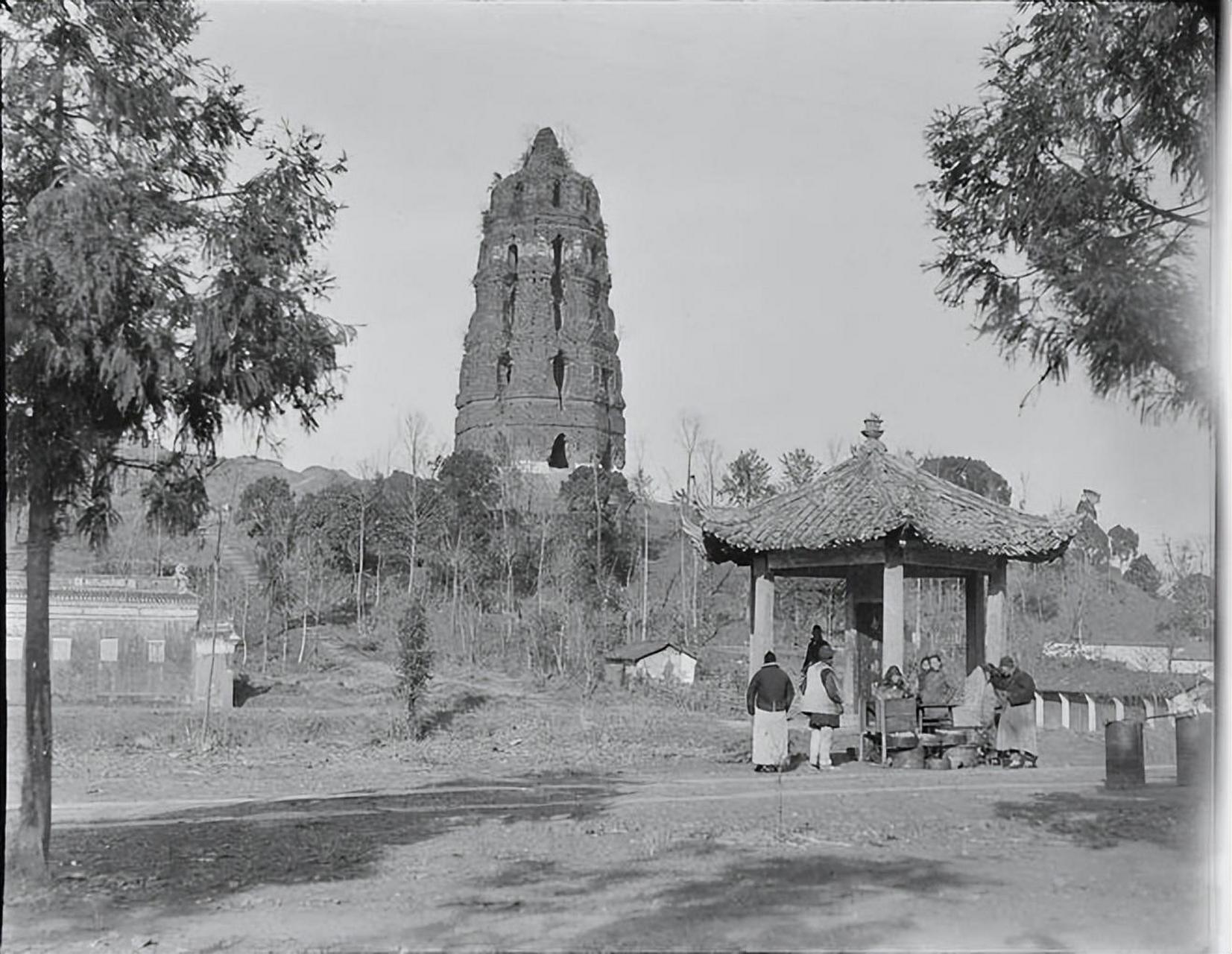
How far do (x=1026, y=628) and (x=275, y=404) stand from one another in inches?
158

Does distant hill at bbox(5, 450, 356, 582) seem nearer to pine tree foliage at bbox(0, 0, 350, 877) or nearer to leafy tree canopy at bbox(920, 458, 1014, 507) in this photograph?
pine tree foliage at bbox(0, 0, 350, 877)

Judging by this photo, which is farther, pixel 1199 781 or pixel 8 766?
pixel 1199 781

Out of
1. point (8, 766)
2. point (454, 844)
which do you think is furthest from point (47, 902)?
point (454, 844)

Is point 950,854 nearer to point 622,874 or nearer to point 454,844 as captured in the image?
point 622,874

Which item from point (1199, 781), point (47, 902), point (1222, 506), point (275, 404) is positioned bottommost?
point (47, 902)

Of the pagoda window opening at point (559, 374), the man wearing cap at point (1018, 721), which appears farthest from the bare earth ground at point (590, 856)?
the pagoda window opening at point (559, 374)

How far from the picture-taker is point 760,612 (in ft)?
21.9

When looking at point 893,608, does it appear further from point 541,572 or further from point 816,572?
point 541,572

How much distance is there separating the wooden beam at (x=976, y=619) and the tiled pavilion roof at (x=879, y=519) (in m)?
0.42

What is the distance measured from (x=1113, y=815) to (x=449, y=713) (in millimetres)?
3117

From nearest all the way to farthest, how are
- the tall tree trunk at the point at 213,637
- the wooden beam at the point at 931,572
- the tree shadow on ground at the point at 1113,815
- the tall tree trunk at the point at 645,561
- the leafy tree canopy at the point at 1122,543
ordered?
the tree shadow on ground at the point at 1113,815
the leafy tree canopy at the point at 1122,543
the tall tree trunk at the point at 213,637
the tall tree trunk at the point at 645,561
the wooden beam at the point at 931,572

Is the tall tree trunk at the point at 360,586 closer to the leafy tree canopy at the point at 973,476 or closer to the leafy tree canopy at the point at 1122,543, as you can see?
the leafy tree canopy at the point at 973,476

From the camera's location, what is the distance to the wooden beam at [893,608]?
5.95 metres

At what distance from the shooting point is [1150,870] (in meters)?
3.66
